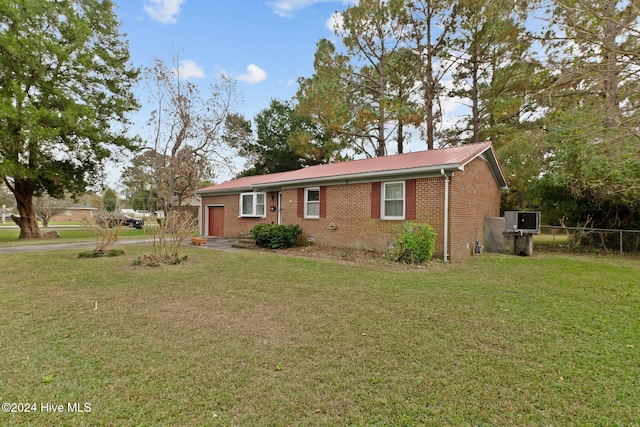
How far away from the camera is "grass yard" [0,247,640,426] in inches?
90.4

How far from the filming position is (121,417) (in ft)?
7.23

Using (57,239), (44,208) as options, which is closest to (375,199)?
(57,239)

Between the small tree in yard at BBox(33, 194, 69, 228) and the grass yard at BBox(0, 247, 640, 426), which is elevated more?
the small tree in yard at BBox(33, 194, 69, 228)

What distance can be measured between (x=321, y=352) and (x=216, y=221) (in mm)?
16006

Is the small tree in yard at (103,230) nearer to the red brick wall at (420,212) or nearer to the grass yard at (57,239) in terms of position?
the grass yard at (57,239)

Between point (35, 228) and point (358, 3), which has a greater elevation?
point (358, 3)

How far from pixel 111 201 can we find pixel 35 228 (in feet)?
133

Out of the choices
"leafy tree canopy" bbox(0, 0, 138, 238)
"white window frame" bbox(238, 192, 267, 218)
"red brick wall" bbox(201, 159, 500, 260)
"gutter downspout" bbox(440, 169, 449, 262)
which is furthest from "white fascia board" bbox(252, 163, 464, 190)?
"leafy tree canopy" bbox(0, 0, 138, 238)

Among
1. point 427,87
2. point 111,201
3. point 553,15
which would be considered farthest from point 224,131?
point 111,201

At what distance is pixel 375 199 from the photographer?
34.2 ft

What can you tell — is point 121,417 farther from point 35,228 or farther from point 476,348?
point 35,228

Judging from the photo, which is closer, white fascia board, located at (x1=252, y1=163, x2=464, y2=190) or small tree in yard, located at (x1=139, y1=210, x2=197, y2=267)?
small tree in yard, located at (x1=139, y1=210, x2=197, y2=267)

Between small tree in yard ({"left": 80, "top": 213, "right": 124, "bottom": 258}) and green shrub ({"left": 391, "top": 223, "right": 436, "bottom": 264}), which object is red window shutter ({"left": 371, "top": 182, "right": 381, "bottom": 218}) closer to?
green shrub ({"left": 391, "top": 223, "right": 436, "bottom": 264})

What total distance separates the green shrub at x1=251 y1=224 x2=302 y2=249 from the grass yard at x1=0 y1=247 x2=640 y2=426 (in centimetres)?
563
